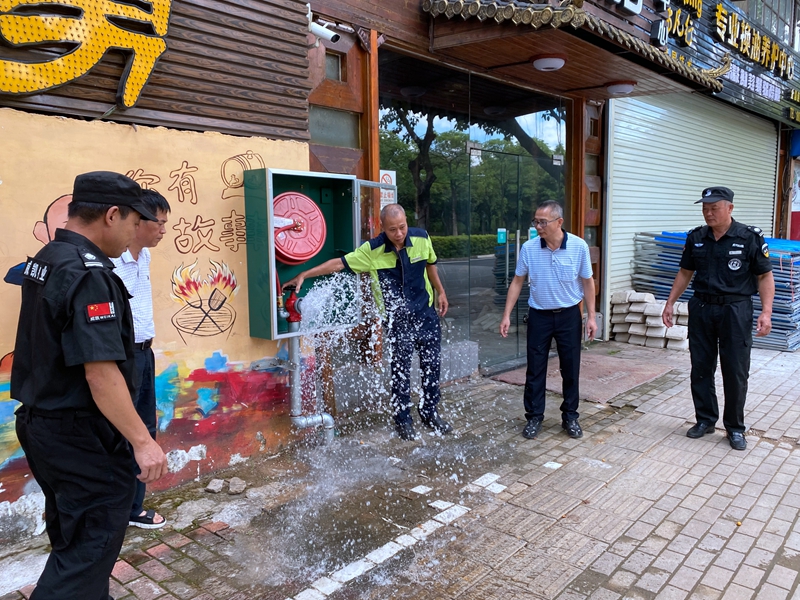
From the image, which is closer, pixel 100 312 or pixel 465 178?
pixel 100 312

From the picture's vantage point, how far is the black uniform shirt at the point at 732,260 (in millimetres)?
4590

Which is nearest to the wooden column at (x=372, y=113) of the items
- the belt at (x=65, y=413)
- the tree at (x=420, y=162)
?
Result: the tree at (x=420, y=162)

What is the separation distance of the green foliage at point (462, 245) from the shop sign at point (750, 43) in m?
6.48

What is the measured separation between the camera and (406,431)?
4.82 meters

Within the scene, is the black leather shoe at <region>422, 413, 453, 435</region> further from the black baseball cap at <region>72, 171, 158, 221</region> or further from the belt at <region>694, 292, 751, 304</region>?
the black baseball cap at <region>72, 171, 158, 221</region>

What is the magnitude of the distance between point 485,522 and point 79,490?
2253 millimetres

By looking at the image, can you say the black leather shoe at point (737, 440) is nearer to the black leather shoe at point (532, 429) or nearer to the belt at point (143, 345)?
the black leather shoe at point (532, 429)

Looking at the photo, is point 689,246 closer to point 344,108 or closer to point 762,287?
point 762,287

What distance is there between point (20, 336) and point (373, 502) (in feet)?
7.56

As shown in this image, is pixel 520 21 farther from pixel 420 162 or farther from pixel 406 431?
pixel 406 431

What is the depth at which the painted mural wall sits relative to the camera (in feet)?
10.5

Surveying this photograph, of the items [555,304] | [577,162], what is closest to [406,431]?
[555,304]

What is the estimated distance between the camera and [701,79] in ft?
23.2

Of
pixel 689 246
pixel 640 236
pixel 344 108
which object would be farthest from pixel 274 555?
pixel 640 236
